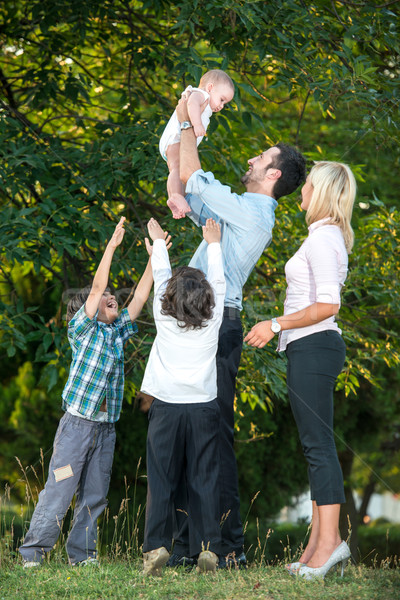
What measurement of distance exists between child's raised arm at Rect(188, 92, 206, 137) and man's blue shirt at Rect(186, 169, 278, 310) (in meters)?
0.25

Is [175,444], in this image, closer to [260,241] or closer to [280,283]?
[260,241]

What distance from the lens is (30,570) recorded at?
341cm

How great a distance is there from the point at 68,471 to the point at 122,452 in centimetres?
534

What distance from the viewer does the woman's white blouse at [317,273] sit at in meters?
3.09

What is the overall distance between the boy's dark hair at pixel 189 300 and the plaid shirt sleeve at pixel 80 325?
0.60 meters

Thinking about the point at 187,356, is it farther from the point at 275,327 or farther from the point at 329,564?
the point at 329,564

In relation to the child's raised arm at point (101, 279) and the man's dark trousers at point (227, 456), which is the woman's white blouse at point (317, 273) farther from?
the child's raised arm at point (101, 279)

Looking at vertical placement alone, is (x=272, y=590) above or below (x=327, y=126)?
below

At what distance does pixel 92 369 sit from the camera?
3.67 meters

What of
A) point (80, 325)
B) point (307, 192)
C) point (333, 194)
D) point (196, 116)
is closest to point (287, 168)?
point (307, 192)

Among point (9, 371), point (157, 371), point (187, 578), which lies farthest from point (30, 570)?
point (9, 371)

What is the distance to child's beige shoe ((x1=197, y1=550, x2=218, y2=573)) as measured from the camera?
3041 mm

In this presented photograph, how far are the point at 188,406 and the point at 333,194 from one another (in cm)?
119

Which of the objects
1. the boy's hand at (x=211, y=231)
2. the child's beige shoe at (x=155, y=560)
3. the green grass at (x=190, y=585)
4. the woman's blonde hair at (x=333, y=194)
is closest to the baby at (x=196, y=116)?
the boy's hand at (x=211, y=231)
